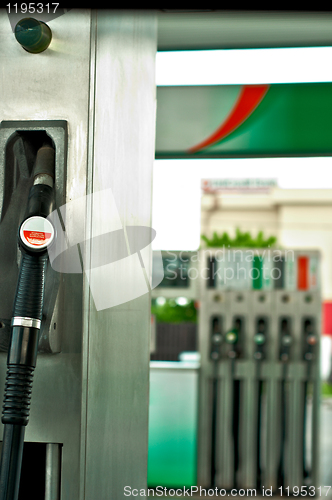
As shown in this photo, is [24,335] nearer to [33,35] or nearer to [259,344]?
[33,35]

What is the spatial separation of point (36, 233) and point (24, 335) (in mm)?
159

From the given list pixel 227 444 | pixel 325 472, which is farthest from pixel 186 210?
pixel 325 472

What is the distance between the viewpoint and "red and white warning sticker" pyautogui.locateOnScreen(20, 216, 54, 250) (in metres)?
0.86

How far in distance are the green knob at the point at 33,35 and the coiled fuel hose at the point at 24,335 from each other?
0.26 metres

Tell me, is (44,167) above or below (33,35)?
below

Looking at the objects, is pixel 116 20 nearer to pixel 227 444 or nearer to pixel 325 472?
pixel 227 444

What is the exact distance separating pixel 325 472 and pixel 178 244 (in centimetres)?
258

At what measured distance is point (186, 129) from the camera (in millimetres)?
3348

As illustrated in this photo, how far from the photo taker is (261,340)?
13.9 ft
